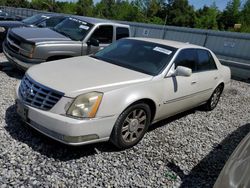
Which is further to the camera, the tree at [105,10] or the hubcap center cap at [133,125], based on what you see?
the tree at [105,10]

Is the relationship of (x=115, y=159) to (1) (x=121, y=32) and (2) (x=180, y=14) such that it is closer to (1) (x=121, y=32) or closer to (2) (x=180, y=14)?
(1) (x=121, y=32)

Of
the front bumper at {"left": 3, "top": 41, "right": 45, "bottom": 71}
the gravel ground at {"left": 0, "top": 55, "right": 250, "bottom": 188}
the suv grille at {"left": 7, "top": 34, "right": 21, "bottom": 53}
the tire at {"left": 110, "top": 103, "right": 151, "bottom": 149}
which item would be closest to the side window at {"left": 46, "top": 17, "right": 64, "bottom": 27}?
the suv grille at {"left": 7, "top": 34, "right": 21, "bottom": 53}

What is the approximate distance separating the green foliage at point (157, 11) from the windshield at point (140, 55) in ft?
169

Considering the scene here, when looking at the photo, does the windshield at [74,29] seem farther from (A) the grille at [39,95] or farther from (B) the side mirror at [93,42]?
(A) the grille at [39,95]

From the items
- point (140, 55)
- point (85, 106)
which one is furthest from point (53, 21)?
point (85, 106)

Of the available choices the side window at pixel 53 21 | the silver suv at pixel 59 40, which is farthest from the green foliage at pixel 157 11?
the silver suv at pixel 59 40

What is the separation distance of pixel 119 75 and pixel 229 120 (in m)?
3.07

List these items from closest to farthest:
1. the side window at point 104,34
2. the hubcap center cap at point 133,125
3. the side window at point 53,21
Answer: the hubcap center cap at point 133,125 → the side window at point 104,34 → the side window at point 53,21

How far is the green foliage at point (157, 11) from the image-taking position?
179 ft

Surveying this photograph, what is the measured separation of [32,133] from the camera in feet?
12.1

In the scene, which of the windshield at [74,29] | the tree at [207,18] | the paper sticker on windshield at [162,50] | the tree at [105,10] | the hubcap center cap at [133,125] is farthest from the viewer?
the tree at [105,10]

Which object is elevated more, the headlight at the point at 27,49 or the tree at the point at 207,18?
the tree at the point at 207,18

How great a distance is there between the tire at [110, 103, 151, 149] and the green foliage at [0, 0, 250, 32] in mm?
52493

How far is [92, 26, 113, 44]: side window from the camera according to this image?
683 cm
